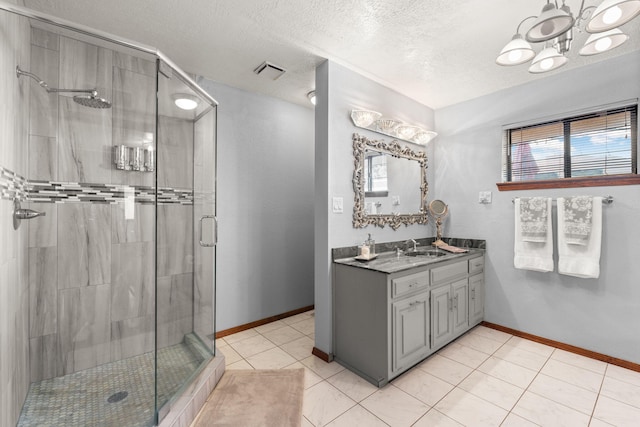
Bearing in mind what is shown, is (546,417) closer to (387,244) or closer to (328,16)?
(387,244)

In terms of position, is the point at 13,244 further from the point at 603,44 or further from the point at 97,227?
the point at 603,44

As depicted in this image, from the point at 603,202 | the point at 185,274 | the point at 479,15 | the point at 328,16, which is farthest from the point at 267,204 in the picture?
the point at 603,202

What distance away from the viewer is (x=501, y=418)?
1676 millimetres

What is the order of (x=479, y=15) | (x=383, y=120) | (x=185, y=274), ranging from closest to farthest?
(x=479, y=15)
(x=185, y=274)
(x=383, y=120)

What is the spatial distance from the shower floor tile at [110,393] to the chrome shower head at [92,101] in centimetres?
178

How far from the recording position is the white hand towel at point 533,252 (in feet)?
8.35

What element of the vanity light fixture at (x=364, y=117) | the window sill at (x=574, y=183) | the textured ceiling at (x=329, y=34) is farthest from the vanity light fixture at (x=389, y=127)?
the window sill at (x=574, y=183)

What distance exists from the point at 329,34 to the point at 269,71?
0.71m

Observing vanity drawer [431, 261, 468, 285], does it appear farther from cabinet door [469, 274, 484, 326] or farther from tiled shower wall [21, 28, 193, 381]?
tiled shower wall [21, 28, 193, 381]

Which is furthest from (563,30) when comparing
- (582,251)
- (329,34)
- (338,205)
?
(582,251)

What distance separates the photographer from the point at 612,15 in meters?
1.32

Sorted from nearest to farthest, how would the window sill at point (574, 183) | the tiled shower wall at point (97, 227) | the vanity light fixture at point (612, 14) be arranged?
the vanity light fixture at point (612, 14) < the tiled shower wall at point (97, 227) < the window sill at point (574, 183)

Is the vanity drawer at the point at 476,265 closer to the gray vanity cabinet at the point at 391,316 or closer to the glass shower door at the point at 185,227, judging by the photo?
the gray vanity cabinet at the point at 391,316

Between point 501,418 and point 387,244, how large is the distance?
150 cm
